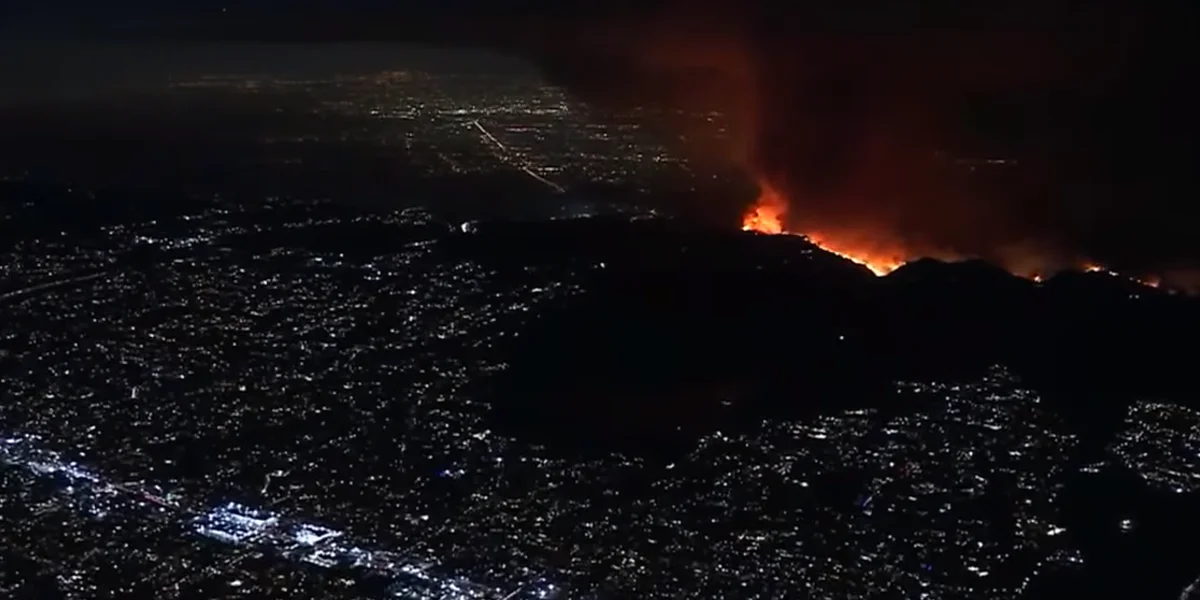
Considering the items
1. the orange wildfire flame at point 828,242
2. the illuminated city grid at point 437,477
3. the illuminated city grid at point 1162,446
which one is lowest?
the illuminated city grid at point 437,477

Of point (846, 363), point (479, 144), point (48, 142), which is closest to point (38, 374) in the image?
point (846, 363)

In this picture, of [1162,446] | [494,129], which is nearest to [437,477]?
[1162,446]

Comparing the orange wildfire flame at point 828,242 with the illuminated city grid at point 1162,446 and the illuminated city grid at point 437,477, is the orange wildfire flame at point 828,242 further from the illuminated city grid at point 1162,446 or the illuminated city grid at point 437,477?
the illuminated city grid at point 437,477

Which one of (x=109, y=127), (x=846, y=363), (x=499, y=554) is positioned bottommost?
(x=499, y=554)

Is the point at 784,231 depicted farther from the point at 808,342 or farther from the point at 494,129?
the point at 494,129

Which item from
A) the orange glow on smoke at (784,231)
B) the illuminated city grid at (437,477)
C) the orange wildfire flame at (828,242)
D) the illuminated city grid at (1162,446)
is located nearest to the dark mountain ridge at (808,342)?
the illuminated city grid at (1162,446)

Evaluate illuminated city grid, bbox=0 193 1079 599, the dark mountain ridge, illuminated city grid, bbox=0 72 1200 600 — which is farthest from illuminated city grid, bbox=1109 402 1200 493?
illuminated city grid, bbox=0 193 1079 599

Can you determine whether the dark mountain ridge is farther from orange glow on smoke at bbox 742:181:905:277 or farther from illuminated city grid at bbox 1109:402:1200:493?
orange glow on smoke at bbox 742:181:905:277

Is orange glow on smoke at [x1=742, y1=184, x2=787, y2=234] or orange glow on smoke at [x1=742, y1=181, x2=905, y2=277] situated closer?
orange glow on smoke at [x1=742, y1=181, x2=905, y2=277]

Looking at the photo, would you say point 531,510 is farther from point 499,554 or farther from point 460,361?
point 460,361
